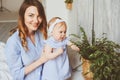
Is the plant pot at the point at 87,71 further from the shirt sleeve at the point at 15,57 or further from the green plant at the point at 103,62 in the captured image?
the shirt sleeve at the point at 15,57

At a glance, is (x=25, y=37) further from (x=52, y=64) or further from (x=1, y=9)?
(x=1, y=9)

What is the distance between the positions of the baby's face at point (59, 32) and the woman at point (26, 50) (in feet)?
0.19

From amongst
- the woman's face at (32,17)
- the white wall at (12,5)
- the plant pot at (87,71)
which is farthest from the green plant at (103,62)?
the white wall at (12,5)

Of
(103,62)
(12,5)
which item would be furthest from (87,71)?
(12,5)

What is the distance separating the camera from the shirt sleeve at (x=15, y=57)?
1.13m

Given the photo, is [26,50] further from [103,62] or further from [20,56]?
[103,62]

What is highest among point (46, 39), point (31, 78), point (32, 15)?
point (32, 15)

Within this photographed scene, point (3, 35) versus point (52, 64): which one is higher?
point (52, 64)

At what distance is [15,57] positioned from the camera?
44.9 inches

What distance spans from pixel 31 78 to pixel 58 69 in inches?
5.1

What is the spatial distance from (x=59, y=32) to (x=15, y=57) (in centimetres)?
23

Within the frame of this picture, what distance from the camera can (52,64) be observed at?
116cm

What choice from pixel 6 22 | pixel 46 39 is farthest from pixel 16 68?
pixel 6 22

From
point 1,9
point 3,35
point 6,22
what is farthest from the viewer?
point 1,9
